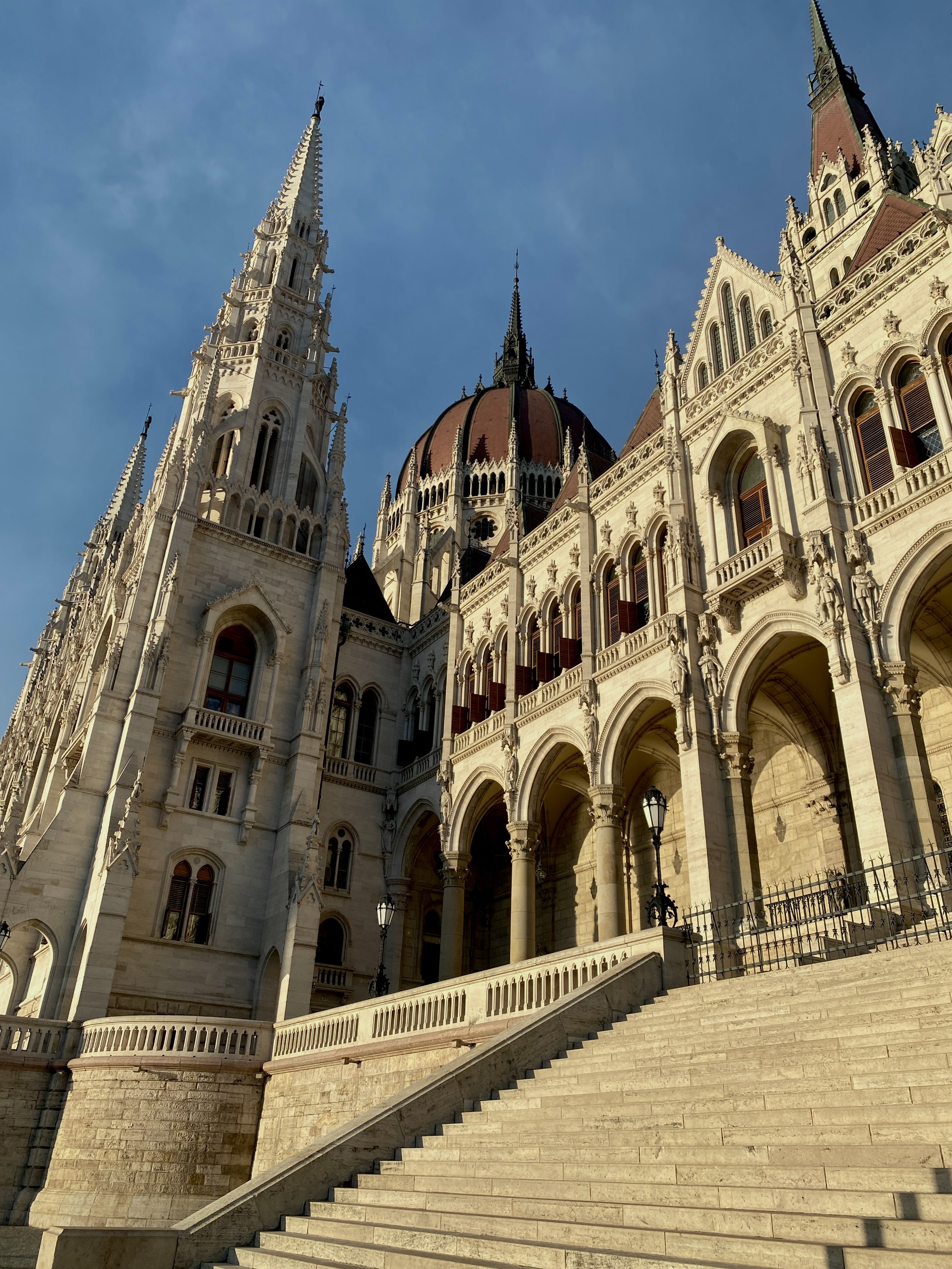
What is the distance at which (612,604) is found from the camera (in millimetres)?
25297

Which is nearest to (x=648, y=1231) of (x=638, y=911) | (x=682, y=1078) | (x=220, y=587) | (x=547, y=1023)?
(x=682, y=1078)

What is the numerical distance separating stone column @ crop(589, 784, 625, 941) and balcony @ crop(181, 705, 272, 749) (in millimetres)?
10442

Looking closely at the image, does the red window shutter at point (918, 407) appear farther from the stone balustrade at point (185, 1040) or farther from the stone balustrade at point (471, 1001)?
the stone balustrade at point (185, 1040)

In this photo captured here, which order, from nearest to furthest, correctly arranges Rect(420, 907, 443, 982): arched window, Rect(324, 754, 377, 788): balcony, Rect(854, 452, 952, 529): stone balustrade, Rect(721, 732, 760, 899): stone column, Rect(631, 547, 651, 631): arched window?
1. Rect(854, 452, 952, 529): stone balustrade
2. Rect(721, 732, 760, 899): stone column
3. Rect(631, 547, 651, 631): arched window
4. Rect(420, 907, 443, 982): arched window
5. Rect(324, 754, 377, 788): balcony

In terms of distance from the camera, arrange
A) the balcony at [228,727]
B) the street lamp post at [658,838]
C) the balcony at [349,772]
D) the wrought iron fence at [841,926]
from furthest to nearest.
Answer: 1. the balcony at [349,772]
2. the balcony at [228,727]
3. the street lamp post at [658,838]
4. the wrought iron fence at [841,926]

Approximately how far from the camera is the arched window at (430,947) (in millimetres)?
29859

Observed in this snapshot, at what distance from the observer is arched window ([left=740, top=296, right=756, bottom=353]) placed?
23895 mm

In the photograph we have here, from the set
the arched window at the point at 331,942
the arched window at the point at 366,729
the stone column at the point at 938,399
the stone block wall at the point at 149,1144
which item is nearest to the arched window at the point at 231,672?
the arched window at the point at 366,729

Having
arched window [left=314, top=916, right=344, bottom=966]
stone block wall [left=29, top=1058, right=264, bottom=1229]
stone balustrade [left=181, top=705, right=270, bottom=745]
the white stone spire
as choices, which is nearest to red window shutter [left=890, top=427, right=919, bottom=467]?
stone block wall [left=29, top=1058, right=264, bottom=1229]

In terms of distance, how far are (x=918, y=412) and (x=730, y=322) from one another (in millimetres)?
7737

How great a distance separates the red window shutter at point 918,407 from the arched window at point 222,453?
71.2 feet

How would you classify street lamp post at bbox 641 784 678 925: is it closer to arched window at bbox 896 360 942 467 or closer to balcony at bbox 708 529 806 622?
balcony at bbox 708 529 806 622

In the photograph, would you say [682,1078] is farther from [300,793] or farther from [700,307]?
[700,307]

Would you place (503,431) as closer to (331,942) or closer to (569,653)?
(569,653)
